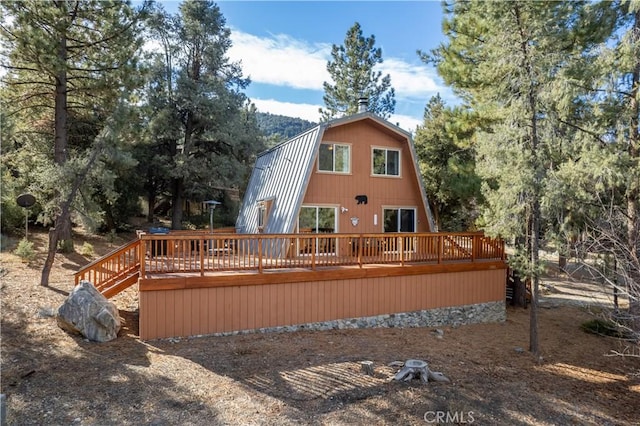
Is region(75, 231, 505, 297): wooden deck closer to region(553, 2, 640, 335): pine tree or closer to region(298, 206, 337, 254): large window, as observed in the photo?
region(298, 206, 337, 254): large window

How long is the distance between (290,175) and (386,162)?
11.0 feet

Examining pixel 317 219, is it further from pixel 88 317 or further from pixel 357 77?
pixel 357 77

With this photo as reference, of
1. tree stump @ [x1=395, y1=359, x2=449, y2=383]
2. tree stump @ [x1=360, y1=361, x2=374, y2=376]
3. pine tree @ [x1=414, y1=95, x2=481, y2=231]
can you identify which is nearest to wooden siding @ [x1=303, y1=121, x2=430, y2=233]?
pine tree @ [x1=414, y1=95, x2=481, y2=231]

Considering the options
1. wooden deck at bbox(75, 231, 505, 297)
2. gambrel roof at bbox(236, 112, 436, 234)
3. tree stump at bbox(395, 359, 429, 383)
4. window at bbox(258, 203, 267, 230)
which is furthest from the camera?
window at bbox(258, 203, 267, 230)

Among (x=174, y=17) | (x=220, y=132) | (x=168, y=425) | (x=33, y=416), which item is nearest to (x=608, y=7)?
(x=168, y=425)

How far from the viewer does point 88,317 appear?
236 inches

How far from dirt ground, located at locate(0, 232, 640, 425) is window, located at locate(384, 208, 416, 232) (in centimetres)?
456

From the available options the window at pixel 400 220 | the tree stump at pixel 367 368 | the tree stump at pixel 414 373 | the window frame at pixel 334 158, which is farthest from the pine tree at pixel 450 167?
the tree stump at pixel 367 368

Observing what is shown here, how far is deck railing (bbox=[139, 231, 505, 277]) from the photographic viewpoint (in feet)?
24.3

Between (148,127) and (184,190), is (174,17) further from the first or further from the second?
(184,190)

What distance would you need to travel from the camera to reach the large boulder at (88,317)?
5.99 meters

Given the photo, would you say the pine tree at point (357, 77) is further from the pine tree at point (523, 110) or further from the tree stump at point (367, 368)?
the tree stump at point (367, 368)

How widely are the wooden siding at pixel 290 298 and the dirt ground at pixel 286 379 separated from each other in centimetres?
36

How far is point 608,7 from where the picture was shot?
26.3ft
